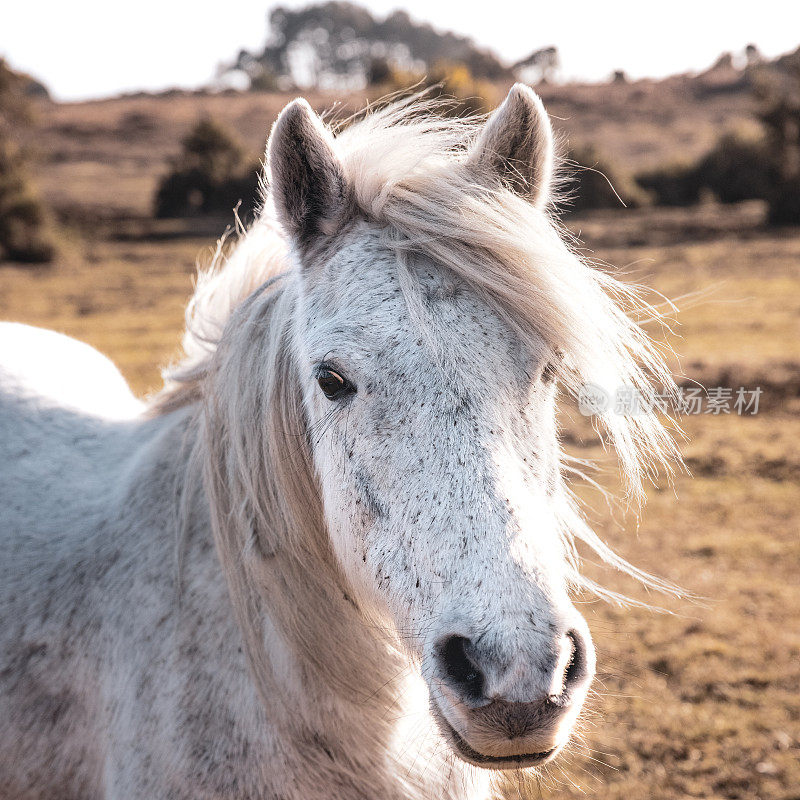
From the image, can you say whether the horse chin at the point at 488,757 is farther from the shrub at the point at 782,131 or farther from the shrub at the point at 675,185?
the shrub at the point at 675,185

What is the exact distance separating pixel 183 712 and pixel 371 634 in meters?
0.47

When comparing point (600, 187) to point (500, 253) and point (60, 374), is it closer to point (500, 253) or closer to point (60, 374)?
point (60, 374)

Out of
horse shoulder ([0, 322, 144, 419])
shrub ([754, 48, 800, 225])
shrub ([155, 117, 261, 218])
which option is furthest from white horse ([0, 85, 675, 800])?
shrub ([155, 117, 261, 218])

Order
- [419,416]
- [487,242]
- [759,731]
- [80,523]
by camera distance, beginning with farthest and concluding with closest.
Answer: [759,731], [80,523], [487,242], [419,416]

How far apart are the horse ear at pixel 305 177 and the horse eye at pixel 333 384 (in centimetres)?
39

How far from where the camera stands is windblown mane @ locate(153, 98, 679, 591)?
1544mm

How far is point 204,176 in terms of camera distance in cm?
2802

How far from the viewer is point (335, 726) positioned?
1.72 m

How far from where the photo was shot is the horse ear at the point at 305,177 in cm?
165

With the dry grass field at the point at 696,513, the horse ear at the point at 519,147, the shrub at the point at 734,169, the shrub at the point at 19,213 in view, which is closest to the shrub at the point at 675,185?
the shrub at the point at 734,169

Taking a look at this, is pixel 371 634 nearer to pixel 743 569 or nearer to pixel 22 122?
pixel 743 569

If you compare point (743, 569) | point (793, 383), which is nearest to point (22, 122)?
point (793, 383)

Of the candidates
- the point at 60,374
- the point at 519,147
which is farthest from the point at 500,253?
the point at 60,374

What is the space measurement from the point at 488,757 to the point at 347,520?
53cm
